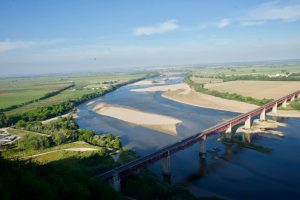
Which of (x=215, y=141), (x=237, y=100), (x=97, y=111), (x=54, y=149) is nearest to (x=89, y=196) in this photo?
(x=54, y=149)

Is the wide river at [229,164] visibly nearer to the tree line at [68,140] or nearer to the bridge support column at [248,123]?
the tree line at [68,140]

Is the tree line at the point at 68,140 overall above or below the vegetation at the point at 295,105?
below

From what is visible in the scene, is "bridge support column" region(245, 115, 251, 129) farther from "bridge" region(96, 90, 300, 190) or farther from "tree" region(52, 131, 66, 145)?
"tree" region(52, 131, 66, 145)

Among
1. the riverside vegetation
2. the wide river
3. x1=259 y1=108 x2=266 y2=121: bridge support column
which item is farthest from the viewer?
x1=259 y1=108 x2=266 y2=121: bridge support column

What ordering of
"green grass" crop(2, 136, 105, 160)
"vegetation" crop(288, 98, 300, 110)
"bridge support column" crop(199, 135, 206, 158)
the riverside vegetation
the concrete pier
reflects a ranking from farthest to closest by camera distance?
"vegetation" crop(288, 98, 300, 110)
"green grass" crop(2, 136, 105, 160)
"bridge support column" crop(199, 135, 206, 158)
the concrete pier
the riverside vegetation

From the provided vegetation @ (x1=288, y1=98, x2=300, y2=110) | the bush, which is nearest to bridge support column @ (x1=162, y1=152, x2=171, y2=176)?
the bush

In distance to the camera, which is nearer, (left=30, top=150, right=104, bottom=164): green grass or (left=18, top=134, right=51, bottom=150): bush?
(left=30, top=150, right=104, bottom=164): green grass

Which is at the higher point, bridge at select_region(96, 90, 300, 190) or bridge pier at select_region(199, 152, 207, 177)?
bridge at select_region(96, 90, 300, 190)

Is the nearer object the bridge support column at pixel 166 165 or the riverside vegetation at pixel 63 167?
the riverside vegetation at pixel 63 167

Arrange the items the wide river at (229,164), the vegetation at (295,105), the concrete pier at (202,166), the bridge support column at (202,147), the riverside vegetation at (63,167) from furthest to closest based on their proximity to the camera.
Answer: the vegetation at (295,105), the bridge support column at (202,147), the concrete pier at (202,166), the wide river at (229,164), the riverside vegetation at (63,167)

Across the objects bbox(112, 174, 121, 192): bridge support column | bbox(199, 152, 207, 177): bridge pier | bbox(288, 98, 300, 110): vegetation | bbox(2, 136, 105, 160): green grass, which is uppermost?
bbox(288, 98, 300, 110): vegetation

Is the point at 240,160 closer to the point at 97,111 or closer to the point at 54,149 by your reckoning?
the point at 54,149

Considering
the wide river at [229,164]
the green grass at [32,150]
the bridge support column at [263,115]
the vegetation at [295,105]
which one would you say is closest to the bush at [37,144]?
the green grass at [32,150]
